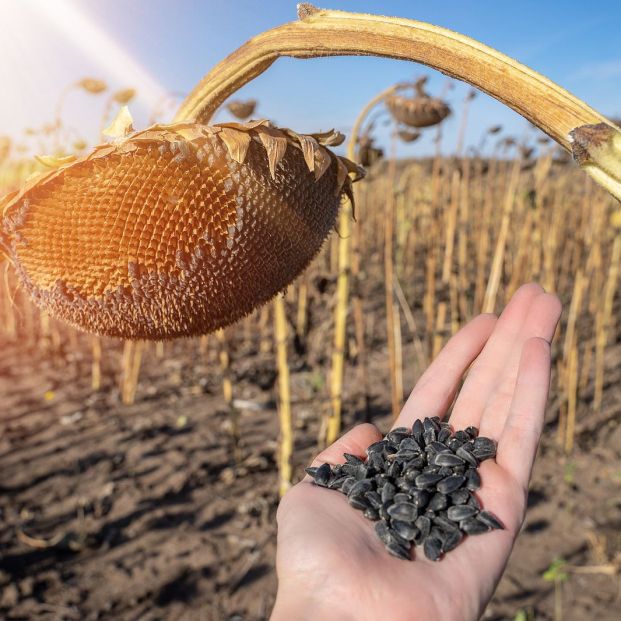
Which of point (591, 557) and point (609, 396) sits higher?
point (609, 396)

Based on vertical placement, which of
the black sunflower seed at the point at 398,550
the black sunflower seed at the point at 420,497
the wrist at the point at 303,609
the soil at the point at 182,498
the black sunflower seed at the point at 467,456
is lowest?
the soil at the point at 182,498

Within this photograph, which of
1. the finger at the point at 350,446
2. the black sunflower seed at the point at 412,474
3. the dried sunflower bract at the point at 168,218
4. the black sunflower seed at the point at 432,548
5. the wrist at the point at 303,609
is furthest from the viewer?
the finger at the point at 350,446

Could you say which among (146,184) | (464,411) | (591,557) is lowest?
(591,557)

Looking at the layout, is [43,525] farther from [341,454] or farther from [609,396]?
[609,396]

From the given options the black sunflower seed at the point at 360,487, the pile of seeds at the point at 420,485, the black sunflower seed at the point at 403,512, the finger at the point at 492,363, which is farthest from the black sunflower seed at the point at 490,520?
the finger at the point at 492,363

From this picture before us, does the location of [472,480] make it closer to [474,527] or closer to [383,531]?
[474,527]

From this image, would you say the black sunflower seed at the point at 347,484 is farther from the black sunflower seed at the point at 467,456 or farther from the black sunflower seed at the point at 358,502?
the black sunflower seed at the point at 467,456

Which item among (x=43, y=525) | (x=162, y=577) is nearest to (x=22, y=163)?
(x=43, y=525)
